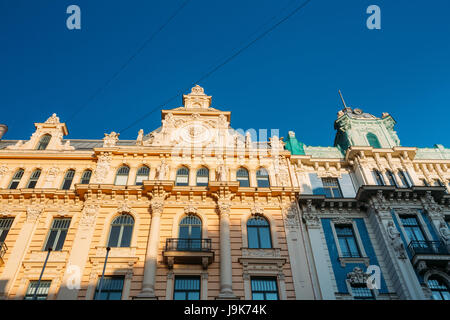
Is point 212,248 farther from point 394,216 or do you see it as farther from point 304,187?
point 394,216

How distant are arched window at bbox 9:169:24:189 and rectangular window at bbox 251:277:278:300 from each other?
710 inches

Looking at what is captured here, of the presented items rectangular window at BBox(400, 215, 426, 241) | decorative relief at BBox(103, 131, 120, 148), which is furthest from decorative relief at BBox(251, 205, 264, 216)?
decorative relief at BBox(103, 131, 120, 148)

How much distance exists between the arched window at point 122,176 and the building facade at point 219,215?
11 centimetres

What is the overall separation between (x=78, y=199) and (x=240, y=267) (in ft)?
38.9

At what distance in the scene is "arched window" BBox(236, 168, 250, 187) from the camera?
1070 inches

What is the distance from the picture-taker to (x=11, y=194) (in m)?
24.8

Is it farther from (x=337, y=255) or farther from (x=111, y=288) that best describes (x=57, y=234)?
(x=337, y=255)

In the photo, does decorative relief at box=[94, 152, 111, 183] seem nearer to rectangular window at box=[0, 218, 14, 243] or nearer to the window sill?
rectangular window at box=[0, 218, 14, 243]

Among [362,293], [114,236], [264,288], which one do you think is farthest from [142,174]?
[362,293]

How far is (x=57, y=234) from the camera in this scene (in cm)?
2350

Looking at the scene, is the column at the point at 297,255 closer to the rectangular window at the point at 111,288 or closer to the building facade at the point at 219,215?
the building facade at the point at 219,215

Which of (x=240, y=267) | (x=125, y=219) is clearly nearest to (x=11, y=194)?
(x=125, y=219)

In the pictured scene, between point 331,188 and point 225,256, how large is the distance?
10.3 meters

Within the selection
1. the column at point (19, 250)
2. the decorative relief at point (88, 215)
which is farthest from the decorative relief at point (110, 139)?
the column at point (19, 250)
